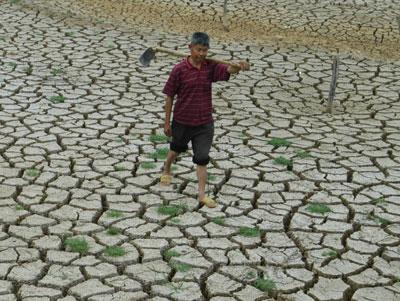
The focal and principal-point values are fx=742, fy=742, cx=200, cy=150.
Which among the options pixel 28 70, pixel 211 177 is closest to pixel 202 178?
pixel 211 177

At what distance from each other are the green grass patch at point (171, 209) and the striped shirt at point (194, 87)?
0.64 metres

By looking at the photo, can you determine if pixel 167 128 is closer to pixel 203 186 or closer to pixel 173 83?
pixel 173 83

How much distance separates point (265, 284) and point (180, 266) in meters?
0.57

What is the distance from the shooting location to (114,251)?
4.93 m

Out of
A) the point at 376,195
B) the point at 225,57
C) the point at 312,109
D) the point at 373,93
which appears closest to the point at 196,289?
the point at 376,195

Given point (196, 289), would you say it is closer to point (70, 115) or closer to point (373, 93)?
point (70, 115)

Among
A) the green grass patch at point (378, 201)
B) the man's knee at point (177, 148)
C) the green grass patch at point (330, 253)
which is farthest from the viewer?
the green grass patch at point (378, 201)

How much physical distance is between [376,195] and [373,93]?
309 centimetres

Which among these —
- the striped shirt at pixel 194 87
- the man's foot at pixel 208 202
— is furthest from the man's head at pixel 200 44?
the man's foot at pixel 208 202

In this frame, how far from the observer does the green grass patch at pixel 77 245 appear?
493 cm

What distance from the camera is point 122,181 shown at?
608cm

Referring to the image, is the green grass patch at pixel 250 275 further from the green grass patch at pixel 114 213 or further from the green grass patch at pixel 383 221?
the green grass patch at pixel 383 221

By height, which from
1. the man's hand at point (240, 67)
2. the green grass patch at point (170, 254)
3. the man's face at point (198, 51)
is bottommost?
the green grass patch at point (170, 254)

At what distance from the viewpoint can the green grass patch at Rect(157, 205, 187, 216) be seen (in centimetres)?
553
